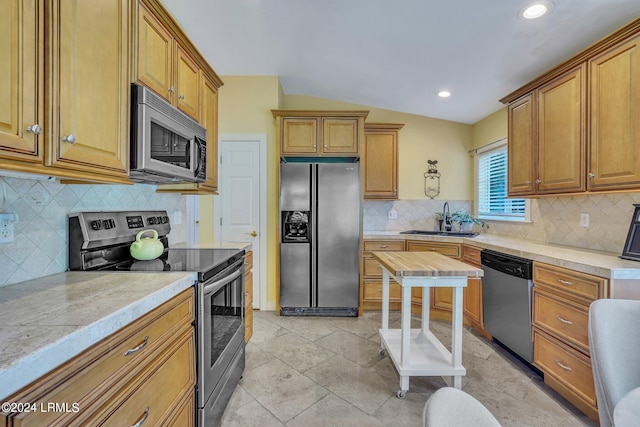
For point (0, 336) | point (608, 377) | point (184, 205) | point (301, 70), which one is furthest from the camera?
point (301, 70)

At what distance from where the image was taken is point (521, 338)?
2184 mm

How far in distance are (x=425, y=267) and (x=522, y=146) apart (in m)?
1.63

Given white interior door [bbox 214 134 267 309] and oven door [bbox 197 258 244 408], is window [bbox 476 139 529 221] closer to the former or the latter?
white interior door [bbox 214 134 267 309]

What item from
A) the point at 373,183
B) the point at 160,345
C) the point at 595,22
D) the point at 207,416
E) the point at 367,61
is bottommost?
the point at 207,416

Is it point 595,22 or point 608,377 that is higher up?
point 595,22

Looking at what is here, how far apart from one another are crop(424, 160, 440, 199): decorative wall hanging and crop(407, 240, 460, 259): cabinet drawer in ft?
3.46

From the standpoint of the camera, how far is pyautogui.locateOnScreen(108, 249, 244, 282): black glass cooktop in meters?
1.47

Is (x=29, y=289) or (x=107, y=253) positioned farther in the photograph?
(x=107, y=253)

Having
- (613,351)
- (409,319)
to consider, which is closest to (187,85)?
(409,319)

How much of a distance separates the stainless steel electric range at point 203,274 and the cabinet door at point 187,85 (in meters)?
0.77

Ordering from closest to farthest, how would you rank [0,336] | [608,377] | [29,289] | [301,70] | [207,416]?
[0,336], [608,377], [29,289], [207,416], [301,70]

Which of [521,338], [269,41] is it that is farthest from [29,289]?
[521,338]

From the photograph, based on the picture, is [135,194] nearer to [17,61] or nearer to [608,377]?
[17,61]

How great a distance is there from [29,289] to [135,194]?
93 cm
